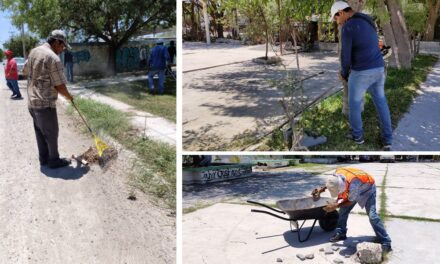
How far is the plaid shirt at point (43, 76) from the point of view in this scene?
18.2 feet

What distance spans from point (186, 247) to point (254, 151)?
1.53 meters

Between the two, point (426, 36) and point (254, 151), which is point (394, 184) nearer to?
point (254, 151)

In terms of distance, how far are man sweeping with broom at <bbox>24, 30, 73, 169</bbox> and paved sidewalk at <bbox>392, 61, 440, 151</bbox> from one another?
466 cm

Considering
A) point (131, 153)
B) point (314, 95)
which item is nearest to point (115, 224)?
point (131, 153)

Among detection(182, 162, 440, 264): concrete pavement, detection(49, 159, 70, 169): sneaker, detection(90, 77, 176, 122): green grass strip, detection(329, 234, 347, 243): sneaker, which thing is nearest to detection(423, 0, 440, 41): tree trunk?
detection(90, 77, 176, 122): green grass strip

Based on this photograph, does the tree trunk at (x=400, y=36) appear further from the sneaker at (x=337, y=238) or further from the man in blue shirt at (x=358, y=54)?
the sneaker at (x=337, y=238)

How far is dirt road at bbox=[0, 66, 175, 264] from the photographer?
3994 mm

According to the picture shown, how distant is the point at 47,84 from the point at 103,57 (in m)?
17.3

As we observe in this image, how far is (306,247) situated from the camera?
480 cm

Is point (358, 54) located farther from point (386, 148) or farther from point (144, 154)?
point (144, 154)

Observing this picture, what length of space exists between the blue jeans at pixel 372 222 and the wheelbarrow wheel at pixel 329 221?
0.70 feet

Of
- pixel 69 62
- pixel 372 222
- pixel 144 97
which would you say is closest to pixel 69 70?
pixel 69 62

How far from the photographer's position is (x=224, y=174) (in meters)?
7.71

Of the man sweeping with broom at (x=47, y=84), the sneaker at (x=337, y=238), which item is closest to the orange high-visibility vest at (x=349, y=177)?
the sneaker at (x=337, y=238)
